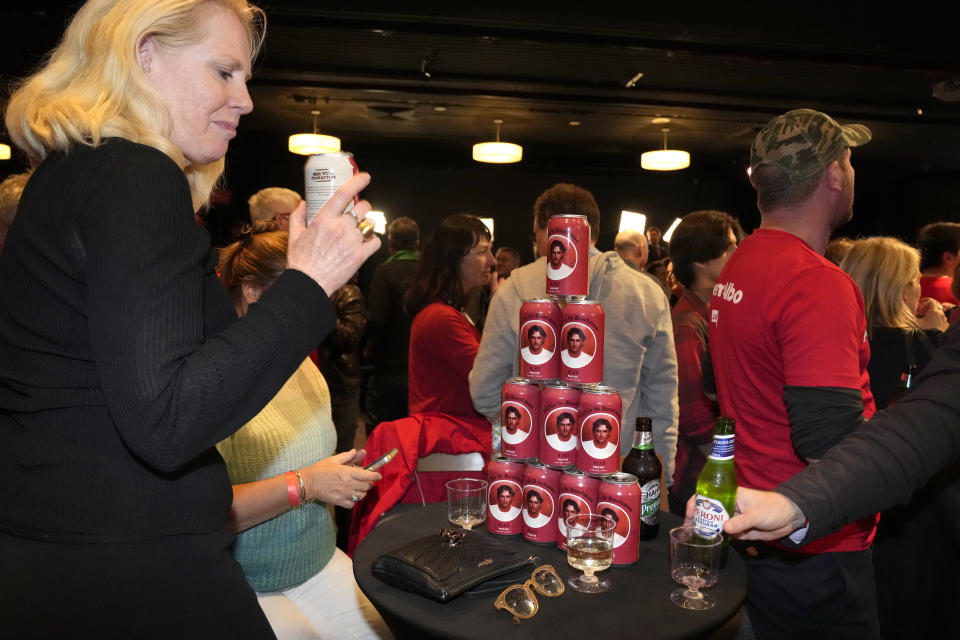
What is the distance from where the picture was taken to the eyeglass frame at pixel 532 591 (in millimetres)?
1260

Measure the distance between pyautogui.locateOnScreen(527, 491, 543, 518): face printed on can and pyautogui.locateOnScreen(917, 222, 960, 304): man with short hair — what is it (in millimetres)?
3242

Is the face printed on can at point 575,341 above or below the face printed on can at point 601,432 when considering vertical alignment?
above

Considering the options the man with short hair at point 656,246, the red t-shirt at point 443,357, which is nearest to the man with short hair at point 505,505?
the red t-shirt at point 443,357

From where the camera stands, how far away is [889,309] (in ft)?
8.29

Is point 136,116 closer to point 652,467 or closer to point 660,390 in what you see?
point 652,467

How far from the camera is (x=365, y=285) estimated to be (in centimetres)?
977

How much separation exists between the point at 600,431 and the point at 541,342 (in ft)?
0.92

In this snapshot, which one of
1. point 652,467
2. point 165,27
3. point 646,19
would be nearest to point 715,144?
point 646,19

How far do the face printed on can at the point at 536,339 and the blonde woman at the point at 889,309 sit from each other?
151cm

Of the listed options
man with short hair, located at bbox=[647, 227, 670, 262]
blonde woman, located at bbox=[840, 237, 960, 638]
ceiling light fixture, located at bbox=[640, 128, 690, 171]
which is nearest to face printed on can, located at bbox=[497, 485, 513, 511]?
blonde woman, located at bbox=[840, 237, 960, 638]

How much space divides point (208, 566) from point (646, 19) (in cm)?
532

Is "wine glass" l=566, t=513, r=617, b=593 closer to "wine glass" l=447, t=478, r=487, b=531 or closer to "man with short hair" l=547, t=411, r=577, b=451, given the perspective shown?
"man with short hair" l=547, t=411, r=577, b=451

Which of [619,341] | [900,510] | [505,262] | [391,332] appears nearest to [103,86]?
[619,341]

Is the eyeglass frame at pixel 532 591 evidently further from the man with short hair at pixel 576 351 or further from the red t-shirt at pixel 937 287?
the red t-shirt at pixel 937 287
